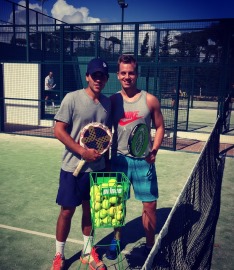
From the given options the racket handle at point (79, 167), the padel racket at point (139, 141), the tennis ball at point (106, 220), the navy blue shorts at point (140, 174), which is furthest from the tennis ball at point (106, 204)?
the navy blue shorts at point (140, 174)

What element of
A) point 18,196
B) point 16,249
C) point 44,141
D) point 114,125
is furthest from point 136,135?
point 44,141

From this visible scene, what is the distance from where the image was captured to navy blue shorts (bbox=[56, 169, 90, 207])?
307 cm

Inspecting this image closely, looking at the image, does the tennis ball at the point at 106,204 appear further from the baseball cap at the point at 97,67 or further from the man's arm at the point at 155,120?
the baseball cap at the point at 97,67

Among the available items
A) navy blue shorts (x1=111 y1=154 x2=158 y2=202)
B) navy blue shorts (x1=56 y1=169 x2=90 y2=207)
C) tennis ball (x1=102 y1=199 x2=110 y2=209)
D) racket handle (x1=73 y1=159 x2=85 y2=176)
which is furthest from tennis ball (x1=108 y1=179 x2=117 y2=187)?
navy blue shorts (x1=111 y1=154 x2=158 y2=202)

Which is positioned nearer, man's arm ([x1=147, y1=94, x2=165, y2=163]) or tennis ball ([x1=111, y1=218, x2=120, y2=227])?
tennis ball ([x1=111, y1=218, x2=120, y2=227])

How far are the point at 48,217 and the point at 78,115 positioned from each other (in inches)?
97.2

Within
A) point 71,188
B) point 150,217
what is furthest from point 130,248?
point 71,188

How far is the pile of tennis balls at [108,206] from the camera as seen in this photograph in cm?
246

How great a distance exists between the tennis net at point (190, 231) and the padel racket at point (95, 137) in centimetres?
94

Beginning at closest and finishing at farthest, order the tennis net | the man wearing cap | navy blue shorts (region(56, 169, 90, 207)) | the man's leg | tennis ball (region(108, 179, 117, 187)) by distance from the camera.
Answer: the tennis net, tennis ball (region(108, 179, 117, 187)), the man wearing cap, navy blue shorts (region(56, 169, 90, 207)), the man's leg

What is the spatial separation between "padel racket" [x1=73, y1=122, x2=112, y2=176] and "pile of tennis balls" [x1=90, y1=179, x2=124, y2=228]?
50 cm

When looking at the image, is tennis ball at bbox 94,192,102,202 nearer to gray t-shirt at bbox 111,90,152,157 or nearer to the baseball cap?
gray t-shirt at bbox 111,90,152,157

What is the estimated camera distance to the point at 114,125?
3396 millimetres

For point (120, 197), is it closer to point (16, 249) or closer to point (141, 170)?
point (141, 170)
